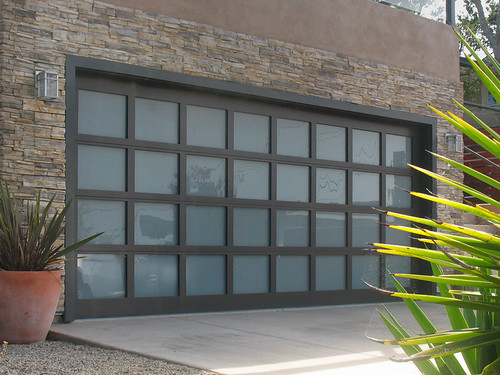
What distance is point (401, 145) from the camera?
10.6 m

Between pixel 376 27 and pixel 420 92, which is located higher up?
pixel 376 27

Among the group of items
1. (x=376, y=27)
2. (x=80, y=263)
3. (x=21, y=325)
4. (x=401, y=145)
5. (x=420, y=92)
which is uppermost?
(x=376, y=27)

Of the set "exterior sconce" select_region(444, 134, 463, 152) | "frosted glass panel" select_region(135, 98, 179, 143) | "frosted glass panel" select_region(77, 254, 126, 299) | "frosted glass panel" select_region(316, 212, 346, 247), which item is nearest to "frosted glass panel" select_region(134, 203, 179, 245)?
"frosted glass panel" select_region(77, 254, 126, 299)

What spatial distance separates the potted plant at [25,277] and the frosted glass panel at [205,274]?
2.01 metres

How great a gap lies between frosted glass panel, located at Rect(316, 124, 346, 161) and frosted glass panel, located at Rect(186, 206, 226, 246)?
5.93 ft

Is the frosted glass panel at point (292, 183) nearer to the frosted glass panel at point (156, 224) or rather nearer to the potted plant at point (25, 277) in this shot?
the frosted glass panel at point (156, 224)

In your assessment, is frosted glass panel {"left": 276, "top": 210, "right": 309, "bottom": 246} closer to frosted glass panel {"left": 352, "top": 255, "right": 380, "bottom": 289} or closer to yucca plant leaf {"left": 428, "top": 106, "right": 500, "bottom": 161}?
frosted glass panel {"left": 352, "top": 255, "right": 380, "bottom": 289}

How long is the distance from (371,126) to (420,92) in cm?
116

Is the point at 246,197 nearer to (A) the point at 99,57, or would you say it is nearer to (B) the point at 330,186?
(B) the point at 330,186

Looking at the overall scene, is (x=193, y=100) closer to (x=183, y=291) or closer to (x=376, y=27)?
(x=183, y=291)

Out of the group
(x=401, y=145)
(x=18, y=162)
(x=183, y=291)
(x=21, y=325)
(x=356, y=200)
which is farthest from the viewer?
(x=401, y=145)

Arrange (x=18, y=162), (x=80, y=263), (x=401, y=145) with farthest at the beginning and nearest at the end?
(x=401, y=145)
(x=80, y=263)
(x=18, y=162)

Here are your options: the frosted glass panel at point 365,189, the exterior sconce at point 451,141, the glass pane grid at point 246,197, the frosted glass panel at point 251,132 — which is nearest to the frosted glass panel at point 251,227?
the glass pane grid at point 246,197

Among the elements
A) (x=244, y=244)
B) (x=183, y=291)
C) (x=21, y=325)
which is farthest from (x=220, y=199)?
(x=21, y=325)
